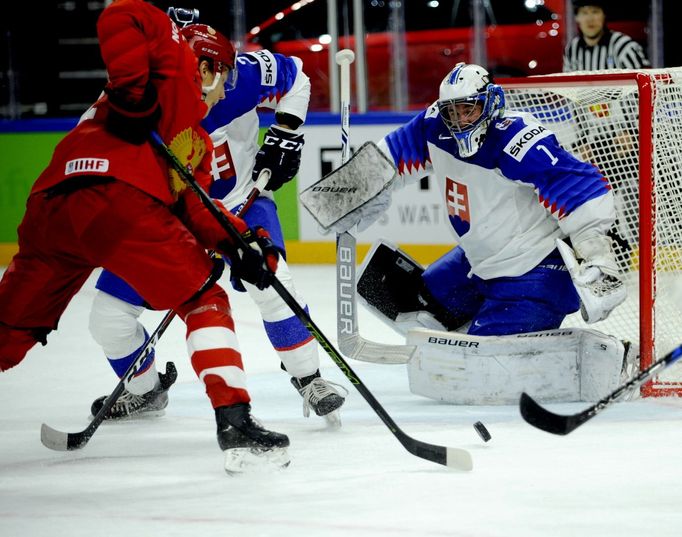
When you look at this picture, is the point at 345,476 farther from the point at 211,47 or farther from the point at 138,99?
the point at 211,47

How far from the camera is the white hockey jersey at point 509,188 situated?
11.6 feet

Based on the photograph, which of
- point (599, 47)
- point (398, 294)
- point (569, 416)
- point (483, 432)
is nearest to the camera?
point (569, 416)

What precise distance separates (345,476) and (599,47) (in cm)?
394

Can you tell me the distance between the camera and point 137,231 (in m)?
2.81

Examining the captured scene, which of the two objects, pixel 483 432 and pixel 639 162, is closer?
pixel 483 432

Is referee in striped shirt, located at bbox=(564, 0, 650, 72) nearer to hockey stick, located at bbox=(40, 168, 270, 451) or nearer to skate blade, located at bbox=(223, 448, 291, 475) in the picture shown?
hockey stick, located at bbox=(40, 168, 270, 451)

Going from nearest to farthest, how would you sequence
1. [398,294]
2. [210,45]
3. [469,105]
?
[210,45]
[469,105]
[398,294]

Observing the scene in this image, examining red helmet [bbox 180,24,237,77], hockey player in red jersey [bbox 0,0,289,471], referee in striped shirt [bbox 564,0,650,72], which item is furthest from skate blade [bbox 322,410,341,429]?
referee in striped shirt [bbox 564,0,650,72]

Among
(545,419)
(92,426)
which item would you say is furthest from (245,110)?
(545,419)

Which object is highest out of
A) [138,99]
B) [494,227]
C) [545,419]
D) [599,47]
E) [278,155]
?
Answer: [599,47]

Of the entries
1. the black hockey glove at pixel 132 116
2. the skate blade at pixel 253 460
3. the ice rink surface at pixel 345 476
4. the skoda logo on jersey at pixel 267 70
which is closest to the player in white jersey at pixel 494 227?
the ice rink surface at pixel 345 476

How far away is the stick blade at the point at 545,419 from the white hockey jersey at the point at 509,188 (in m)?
0.81

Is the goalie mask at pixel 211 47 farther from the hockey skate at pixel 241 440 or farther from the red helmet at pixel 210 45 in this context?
the hockey skate at pixel 241 440

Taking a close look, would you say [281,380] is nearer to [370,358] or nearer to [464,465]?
[370,358]
